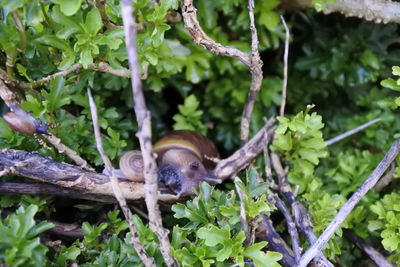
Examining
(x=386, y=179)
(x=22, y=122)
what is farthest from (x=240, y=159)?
(x=22, y=122)

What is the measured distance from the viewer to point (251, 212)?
1.47 metres

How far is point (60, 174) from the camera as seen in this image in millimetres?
1571

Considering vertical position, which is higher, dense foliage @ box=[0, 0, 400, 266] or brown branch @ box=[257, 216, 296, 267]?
dense foliage @ box=[0, 0, 400, 266]

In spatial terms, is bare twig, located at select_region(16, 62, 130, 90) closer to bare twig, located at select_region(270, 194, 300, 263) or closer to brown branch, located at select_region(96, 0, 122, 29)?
brown branch, located at select_region(96, 0, 122, 29)

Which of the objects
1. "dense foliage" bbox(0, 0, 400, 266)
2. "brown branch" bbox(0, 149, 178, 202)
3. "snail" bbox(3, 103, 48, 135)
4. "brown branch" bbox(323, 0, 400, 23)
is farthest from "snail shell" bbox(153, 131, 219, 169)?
"brown branch" bbox(323, 0, 400, 23)

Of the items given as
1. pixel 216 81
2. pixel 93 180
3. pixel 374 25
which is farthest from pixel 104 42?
pixel 374 25

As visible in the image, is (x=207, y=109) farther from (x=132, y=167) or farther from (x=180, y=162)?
(x=132, y=167)

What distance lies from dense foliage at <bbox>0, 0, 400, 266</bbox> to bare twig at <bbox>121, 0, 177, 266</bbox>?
0.11 m

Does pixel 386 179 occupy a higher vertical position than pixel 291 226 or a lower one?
higher

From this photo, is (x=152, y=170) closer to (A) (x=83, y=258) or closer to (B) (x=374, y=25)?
(A) (x=83, y=258)

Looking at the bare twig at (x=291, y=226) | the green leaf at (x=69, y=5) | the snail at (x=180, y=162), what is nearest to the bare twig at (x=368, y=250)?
the bare twig at (x=291, y=226)

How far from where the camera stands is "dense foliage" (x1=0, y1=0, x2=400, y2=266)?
4.81ft

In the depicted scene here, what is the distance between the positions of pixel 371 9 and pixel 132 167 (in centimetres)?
127

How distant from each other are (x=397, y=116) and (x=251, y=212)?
1.22 m
